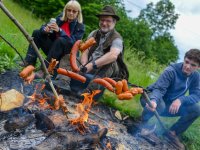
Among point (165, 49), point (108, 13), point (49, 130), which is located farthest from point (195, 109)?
point (165, 49)

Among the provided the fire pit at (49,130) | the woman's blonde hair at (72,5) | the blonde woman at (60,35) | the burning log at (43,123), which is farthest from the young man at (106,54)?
the burning log at (43,123)

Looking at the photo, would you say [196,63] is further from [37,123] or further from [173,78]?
[37,123]

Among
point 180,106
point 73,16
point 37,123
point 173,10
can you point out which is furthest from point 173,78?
point 173,10

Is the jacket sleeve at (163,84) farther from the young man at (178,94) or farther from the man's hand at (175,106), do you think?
the man's hand at (175,106)

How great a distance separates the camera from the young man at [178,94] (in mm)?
5000

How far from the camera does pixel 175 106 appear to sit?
194 inches

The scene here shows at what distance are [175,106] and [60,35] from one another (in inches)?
80.1

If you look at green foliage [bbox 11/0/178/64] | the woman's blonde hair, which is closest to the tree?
green foliage [bbox 11/0/178/64]

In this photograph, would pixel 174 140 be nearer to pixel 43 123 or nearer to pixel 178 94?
pixel 178 94

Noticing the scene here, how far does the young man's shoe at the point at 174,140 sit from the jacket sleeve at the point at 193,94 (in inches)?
20.8

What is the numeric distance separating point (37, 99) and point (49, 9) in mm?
9782

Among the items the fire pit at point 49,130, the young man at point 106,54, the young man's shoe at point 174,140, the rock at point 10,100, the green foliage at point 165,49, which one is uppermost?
the young man at point 106,54

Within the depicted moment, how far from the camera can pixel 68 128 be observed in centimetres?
364

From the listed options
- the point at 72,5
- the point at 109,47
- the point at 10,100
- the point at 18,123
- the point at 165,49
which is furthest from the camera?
the point at 165,49
